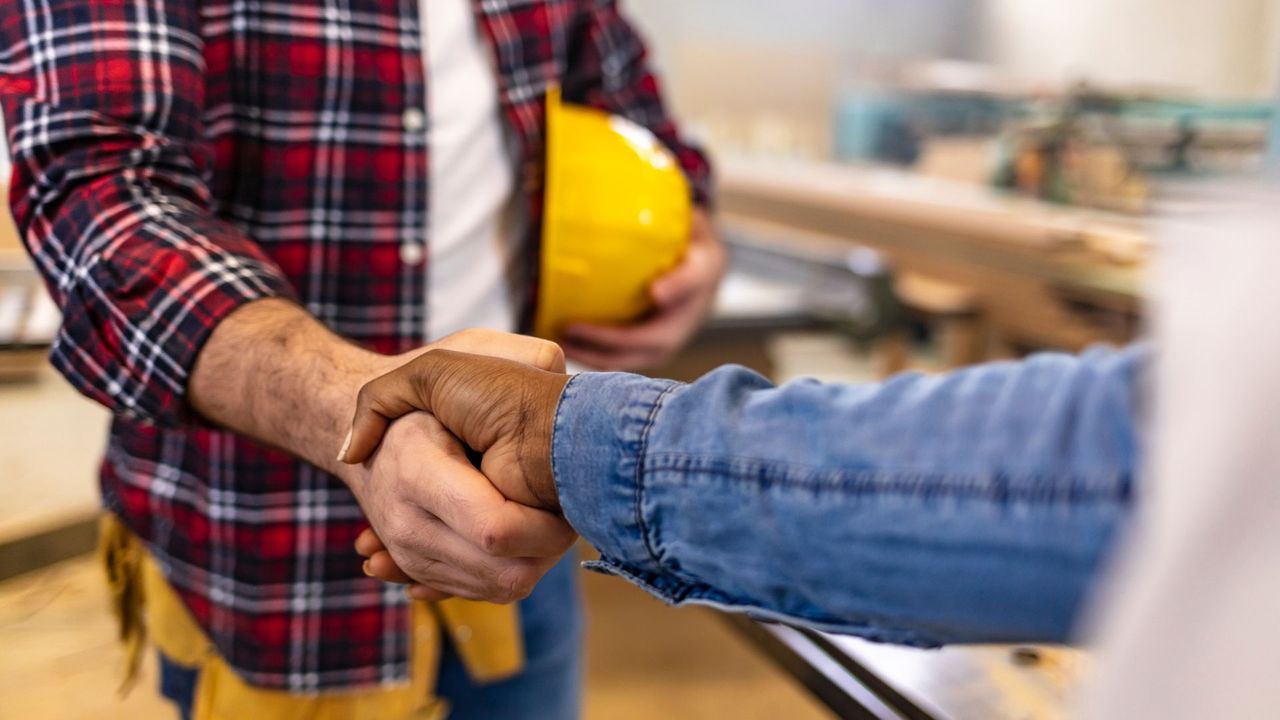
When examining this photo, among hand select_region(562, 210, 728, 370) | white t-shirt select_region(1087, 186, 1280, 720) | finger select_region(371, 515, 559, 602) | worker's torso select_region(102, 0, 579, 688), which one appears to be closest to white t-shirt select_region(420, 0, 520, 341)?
worker's torso select_region(102, 0, 579, 688)

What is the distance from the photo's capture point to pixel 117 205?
31.8 inches

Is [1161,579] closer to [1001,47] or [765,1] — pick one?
[1001,47]

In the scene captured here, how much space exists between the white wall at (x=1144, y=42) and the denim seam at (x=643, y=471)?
2.46 metres

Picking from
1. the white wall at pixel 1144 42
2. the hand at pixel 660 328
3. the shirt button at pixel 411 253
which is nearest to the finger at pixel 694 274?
the hand at pixel 660 328

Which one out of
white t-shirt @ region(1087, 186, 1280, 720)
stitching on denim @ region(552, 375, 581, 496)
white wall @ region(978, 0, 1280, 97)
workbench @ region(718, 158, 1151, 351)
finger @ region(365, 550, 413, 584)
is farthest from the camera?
white wall @ region(978, 0, 1280, 97)

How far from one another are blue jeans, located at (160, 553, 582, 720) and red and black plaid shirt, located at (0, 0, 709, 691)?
11 cm

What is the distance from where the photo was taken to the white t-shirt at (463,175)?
3.42 feet

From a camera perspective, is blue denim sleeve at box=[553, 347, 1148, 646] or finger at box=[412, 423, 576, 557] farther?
finger at box=[412, 423, 576, 557]

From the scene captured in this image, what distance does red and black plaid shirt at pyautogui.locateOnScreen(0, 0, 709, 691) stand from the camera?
81 centimetres

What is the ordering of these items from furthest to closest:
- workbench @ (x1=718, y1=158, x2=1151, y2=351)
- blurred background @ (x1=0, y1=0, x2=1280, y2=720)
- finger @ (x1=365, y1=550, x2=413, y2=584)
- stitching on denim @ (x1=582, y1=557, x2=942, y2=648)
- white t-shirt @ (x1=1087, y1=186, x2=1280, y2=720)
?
workbench @ (x1=718, y1=158, x2=1151, y2=351) → blurred background @ (x1=0, y1=0, x2=1280, y2=720) → finger @ (x1=365, y1=550, x2=413, y2=584) → stitching on denim @ (x1=582, y1=557, x2=942, y2=648) → white t-shirt @ (x1=1087, y1=186, x2=1280, y2=720)

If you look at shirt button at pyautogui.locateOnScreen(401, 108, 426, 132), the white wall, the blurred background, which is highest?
the white wall

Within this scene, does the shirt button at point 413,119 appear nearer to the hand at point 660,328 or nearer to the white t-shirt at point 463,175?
the white t-shirt at point 463,175

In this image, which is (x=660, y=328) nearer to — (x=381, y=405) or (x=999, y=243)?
(x=381, y=405)

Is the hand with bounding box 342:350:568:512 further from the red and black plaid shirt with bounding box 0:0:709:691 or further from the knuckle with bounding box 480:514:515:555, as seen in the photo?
the red and black plaid shirt with bounding box 0:0:709:691
